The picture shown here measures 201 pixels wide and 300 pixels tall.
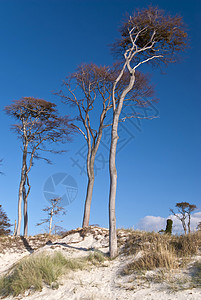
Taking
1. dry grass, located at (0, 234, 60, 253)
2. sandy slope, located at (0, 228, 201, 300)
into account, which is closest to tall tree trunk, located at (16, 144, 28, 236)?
dry grass, located at (0, 234, 60, 253)

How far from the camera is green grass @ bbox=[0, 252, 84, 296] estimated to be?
24.7 feet

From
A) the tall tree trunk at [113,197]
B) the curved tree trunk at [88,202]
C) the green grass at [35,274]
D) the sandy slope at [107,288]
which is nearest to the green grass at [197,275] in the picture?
the sandy slope at [107,288]

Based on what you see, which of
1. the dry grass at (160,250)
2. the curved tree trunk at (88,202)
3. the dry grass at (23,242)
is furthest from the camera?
the dry grass at (23,242)

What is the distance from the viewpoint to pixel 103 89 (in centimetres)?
1670

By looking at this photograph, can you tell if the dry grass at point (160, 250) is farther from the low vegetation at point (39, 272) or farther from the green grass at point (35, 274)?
the green grass at point (35, 274)

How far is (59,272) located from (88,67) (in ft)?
39.7

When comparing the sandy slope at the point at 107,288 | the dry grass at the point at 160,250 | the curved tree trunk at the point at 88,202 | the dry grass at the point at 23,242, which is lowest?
the sandy slope at the point at 107,288

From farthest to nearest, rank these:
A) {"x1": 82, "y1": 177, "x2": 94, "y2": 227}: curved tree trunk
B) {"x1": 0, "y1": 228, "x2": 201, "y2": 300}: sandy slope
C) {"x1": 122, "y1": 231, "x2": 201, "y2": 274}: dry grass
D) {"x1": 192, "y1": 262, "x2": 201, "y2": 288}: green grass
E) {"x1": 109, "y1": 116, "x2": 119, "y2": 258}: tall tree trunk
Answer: {"x1": 82, "y1": 177, "x2": 94, "y2": 227}: curved tree trunk → {"x1": 109, "y1": 116, "x2": 119, "y2": 258}: tall tree trunk → {"x1": 122, "y1": 231, "x2": 201, "y2": 274}: dry grass → {"x1": 192, "y1": 262, "x2": 201, "y2": 288}: green grass → {"x1": 0, "y1": 228, "x2": 201, "y2": 300}: sandy slope

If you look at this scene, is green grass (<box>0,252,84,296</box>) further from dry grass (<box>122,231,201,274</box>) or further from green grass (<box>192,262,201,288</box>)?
green grass (<box>192,262,201,288</box>)

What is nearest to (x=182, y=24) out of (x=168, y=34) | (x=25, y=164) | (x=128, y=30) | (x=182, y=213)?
(x=168, y=34)

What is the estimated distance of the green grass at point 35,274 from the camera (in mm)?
7534

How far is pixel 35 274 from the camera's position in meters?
7.75

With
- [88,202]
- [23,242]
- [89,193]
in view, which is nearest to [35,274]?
[88,202]

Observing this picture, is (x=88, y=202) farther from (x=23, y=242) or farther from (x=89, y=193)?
(x=23, y=242)
